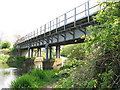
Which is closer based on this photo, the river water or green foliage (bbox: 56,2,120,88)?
green foliage (bbox: 56,2,120,88)

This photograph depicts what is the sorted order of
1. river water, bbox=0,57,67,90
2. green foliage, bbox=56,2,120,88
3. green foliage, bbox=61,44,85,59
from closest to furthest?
green foliage, bbox=56,2,120,88
green foliage, bbox=61,44,85,59
river water, bbox=0,57,67,90

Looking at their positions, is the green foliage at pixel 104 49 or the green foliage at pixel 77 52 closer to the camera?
the green foliage at pixel 104 49

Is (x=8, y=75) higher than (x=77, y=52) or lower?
lower

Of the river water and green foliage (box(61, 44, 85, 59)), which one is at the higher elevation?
green foliage (box(61, 44, 85, 59))

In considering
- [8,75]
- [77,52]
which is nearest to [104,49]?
[77,52]

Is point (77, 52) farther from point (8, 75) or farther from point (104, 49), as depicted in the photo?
point (104, 49)

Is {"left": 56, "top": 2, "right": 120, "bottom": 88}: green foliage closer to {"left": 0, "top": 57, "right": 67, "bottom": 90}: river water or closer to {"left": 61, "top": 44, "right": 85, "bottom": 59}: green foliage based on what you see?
{"left": 61, "top": 44, "right": 85, "bottom": 59}: green foliage

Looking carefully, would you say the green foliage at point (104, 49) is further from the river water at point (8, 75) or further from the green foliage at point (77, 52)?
the river water at point (8, 75)

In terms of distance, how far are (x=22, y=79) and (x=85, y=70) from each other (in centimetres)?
561

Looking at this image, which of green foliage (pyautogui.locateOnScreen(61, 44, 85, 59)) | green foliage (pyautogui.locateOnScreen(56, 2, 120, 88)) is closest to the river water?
green foliage (pyautogui.locateOnScreen(61, 44, 85, 59))

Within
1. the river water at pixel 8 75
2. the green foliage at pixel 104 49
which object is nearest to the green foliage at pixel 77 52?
the green foliage at pixel 104 49

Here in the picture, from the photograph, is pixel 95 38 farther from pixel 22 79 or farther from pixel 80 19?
pixel 80 19

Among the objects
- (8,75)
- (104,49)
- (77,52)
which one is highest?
(104,49)

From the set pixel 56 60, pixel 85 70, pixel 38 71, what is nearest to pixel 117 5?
pixel 85 70
